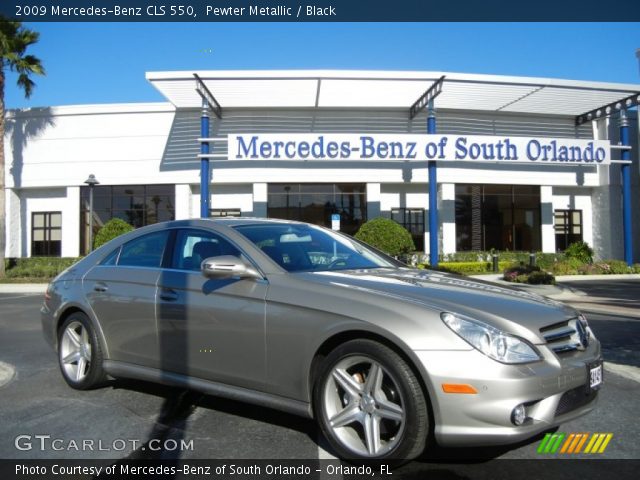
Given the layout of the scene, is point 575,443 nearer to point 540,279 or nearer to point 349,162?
point 540,279

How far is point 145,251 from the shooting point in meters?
4.52

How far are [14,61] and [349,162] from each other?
591 inches

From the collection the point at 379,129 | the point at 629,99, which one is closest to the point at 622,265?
the point at 629,99

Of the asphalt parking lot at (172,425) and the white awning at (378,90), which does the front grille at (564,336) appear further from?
the white awning at (378,90)

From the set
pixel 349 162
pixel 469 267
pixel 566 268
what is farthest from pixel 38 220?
pixel 566 268

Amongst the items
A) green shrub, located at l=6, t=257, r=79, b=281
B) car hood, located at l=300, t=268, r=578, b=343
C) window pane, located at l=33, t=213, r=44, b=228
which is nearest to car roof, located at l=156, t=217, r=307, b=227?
car hood, located at l=300, t=268, r=578, b=343

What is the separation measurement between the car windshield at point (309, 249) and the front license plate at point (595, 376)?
1.71 m

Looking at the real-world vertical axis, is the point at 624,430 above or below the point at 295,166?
below

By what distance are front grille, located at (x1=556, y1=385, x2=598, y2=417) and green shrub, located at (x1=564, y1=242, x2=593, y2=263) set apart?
2396 cm

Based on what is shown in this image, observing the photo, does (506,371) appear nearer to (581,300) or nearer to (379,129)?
(581,300)

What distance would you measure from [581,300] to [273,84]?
47.3ft

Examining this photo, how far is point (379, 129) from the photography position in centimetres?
2484

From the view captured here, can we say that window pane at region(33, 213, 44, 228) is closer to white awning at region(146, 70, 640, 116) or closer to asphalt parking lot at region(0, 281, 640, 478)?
white awning at region(146, 70, 640, 116)

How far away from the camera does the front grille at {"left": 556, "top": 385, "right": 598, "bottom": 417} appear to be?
2.89 m
